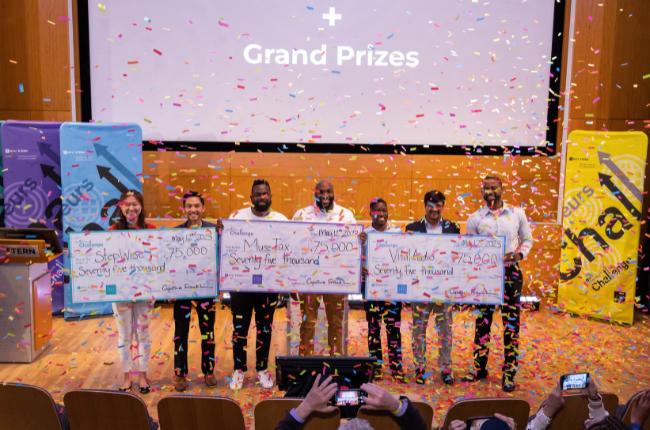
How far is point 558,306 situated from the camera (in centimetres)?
570

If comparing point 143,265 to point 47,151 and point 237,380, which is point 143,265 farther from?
point 47,151

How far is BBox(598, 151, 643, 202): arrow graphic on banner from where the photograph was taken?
5270 millimetres

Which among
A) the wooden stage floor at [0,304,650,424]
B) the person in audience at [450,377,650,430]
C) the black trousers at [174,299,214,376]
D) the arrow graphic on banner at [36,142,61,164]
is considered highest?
the arrow graphic on banner at [36,142,61,164]

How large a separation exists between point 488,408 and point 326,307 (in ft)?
6.23

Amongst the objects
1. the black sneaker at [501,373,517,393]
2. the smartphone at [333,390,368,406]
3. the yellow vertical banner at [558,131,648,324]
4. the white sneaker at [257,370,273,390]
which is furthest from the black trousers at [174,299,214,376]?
the yellow vertical banner at [558,131,648,324]

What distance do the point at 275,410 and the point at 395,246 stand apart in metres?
1.93

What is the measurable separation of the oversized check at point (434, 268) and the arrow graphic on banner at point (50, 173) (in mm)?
3823

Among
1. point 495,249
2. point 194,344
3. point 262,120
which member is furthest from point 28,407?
point 262,120

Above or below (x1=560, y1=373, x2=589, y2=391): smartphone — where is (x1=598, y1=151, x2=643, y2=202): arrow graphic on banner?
above

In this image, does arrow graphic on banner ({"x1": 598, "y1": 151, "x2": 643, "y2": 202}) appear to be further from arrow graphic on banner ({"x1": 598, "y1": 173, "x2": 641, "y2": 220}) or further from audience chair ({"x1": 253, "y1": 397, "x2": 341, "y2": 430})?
audience chair ({"x1": 253, "y1": 397, "x2": 341, "y2": 430})

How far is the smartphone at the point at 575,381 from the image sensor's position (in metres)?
2.02

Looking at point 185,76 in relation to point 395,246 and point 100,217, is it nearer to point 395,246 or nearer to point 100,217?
point 100,217

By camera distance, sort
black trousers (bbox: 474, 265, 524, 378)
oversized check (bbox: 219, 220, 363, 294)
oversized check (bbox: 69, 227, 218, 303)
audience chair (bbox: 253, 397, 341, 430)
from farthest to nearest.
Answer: black trousers (bbox: 474, 265, 524, 378) → oversized check (bbox: 219, 220, 363, 294) → oversized check (bbox: 69, 227, 218, 303) → audience chair (bbox: 253, 397, 341, 430)

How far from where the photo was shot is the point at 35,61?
5805 mm
